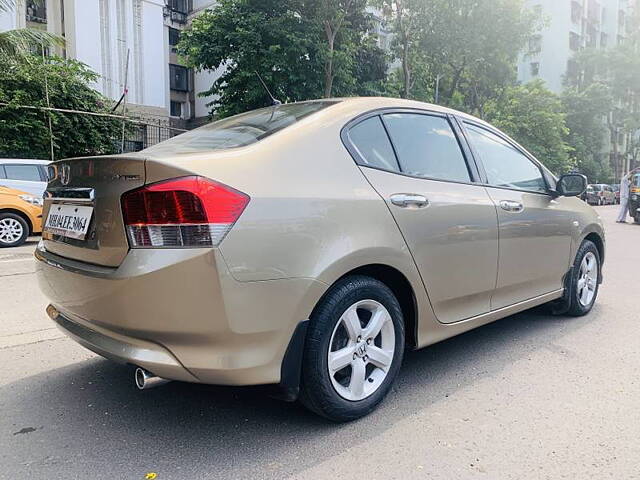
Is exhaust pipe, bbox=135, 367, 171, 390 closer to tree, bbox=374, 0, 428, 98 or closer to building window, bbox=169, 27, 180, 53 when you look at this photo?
tree, bbox=374, 0, 428, 98

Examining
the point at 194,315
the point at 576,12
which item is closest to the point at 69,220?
the point at 194,315

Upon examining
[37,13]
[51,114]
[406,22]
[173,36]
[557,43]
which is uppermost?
[557,43]

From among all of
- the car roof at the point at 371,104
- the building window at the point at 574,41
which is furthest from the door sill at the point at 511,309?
the building window at the point at 574,41

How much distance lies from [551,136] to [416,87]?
33.1 feet

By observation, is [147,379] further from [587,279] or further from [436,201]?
[587,279]

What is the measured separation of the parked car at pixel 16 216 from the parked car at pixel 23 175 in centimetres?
88

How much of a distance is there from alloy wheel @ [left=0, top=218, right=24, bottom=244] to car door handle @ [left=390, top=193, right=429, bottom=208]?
8931 millimetres

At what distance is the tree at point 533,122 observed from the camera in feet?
92.2

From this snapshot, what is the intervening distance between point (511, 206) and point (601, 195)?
3721cm

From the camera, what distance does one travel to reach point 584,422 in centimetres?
277

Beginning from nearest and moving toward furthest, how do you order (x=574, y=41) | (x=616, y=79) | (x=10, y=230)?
(x=10, y=230) → (x=616, y=79) → (x=574, y=41)

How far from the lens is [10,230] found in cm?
959

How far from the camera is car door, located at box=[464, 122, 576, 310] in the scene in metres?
3.61

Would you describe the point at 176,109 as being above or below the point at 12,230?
above
